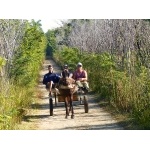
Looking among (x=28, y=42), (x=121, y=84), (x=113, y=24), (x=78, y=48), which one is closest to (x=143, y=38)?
(x=121, y=84)

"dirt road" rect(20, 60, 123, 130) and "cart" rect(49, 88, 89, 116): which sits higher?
"cart" rect(49, 88, 89, 116)

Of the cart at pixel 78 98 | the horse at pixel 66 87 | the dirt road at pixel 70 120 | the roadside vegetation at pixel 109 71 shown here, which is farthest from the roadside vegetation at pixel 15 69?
the horse at pixel 66 87

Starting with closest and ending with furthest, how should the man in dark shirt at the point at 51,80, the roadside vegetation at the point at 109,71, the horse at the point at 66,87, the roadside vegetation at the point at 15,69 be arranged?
the roadside vegetation at the point at 15,69, the roadside vegetation at the point at 109,71, the horse at the point at 66,87, the man in dark shirt at the point at 51,80

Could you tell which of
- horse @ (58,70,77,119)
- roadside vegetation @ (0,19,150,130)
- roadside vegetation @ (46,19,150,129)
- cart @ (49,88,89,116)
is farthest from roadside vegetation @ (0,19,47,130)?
roadside vegetation @ (46,19,150,129)

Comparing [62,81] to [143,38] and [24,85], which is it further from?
[24,85]

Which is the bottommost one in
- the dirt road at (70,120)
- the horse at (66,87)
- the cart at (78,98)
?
the dirt road at (70,120)

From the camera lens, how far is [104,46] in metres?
17.9

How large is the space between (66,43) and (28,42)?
18216mm

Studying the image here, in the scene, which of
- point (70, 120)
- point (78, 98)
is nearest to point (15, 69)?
point (78, 98)

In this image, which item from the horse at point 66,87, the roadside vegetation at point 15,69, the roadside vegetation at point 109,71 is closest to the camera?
the roadside vegetation at point 15,69

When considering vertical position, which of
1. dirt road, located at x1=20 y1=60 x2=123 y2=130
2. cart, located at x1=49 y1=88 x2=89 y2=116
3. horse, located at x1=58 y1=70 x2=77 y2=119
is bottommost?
dirt road, located at x1=20 y1=60 x2=123 y2=130

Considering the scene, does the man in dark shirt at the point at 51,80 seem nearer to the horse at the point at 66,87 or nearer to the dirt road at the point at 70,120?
the horse at the point at 66,87

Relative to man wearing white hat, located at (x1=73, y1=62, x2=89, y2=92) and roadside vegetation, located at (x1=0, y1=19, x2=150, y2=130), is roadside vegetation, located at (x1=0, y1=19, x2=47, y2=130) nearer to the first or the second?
roadside vegetation, located at (x1=0, y1=19, x2=150, y2=130)
